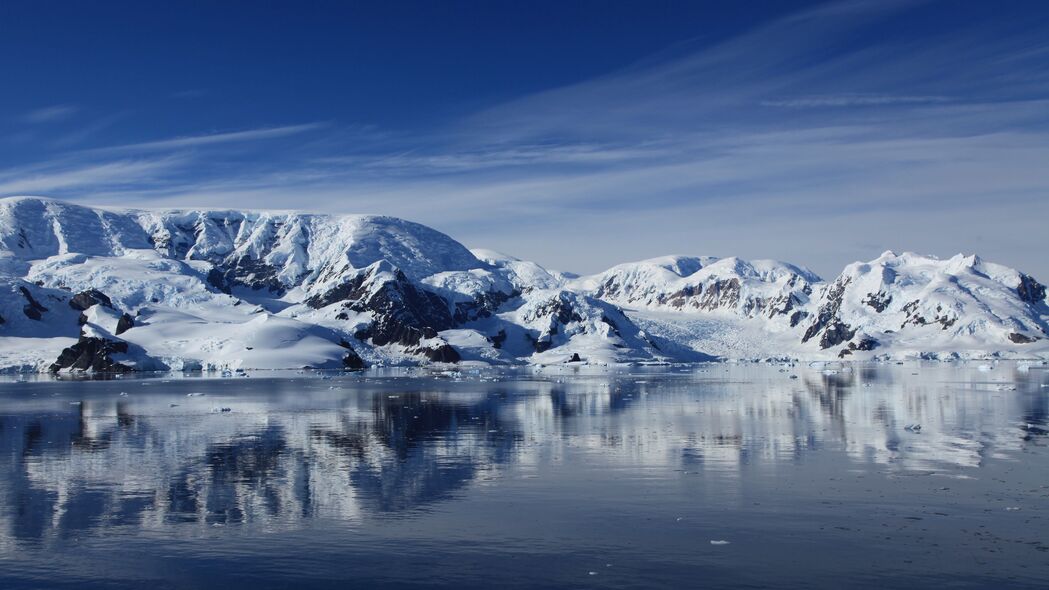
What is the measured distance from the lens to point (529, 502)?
31.9m

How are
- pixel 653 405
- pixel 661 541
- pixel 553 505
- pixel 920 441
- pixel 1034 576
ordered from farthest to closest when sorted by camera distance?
pixel 653 405, pixel 920 441, pixel 553 505, pixel 661 541, pixel 1034 576

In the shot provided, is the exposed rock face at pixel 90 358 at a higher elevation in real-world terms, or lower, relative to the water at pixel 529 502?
higher

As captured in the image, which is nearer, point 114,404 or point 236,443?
point 236,443

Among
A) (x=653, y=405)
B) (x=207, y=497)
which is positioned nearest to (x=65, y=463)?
(x=207, y=497)

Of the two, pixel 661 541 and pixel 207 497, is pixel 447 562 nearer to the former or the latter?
pixel 661 541

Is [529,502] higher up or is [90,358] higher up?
[90,358]

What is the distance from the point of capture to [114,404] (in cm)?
8081

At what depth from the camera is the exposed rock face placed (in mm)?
179625

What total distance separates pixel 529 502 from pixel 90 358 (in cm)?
17224

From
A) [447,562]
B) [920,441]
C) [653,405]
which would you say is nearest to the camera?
[447,562]

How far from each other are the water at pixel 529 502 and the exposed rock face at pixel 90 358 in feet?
423

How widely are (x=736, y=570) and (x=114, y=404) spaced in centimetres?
7081

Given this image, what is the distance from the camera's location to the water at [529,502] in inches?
916

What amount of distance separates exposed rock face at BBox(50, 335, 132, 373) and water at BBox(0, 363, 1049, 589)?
12880cm
